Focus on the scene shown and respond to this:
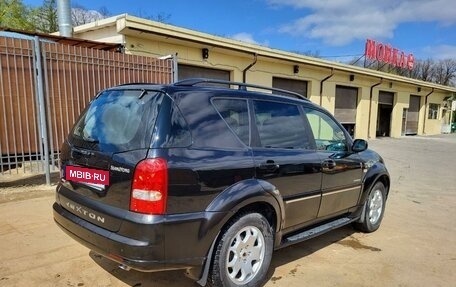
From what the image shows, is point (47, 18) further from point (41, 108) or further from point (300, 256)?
point (300, 256)

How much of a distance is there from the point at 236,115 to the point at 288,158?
70 centimetres

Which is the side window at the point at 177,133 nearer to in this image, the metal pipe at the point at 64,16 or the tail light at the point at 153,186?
the tail light at the point at 153,186

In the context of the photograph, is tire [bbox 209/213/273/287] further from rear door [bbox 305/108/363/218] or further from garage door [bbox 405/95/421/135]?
garage door [bbox 405/95/421/135]

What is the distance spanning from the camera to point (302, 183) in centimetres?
366

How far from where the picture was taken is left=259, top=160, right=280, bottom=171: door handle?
10.6 ft

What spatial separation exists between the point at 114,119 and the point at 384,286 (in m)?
2.92

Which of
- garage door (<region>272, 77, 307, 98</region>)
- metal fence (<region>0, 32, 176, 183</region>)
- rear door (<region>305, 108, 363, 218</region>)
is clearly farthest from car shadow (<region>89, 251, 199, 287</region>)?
garage door (<region>272, 77, 307, 98</region>)

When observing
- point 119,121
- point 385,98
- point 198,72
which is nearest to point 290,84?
point 198,72

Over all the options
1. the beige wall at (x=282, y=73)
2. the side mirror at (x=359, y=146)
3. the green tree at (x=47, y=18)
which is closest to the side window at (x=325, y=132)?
the side mirror at (x=359, y=146)

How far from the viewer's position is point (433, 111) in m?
30.5

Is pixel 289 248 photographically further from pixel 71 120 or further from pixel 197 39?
pixel 197 39

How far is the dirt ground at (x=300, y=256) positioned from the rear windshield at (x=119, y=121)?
1288 millimetres

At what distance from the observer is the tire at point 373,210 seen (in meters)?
4.92

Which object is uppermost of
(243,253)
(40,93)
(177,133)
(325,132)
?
(40,93)
